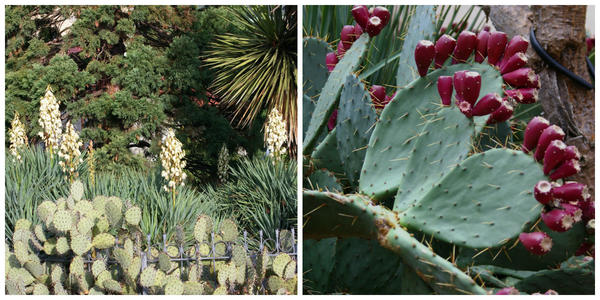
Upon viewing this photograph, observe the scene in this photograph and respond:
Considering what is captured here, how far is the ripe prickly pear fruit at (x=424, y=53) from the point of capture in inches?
46.0

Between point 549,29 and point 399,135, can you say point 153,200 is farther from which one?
point 549,29

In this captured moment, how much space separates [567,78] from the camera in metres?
1.59

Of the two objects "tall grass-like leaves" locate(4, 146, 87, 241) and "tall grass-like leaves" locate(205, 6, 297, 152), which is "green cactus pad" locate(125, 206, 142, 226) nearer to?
"tall grass-like leaves" locate(4, 146, 87, 241)

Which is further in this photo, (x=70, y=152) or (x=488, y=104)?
(x=70, y=152)

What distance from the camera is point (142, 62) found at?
2168 mm

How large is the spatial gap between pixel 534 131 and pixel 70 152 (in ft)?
6.07

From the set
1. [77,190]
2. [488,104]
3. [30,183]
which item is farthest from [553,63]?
[30,183]

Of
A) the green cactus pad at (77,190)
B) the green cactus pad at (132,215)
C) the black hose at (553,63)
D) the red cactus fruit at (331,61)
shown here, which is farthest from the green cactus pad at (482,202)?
the green cactus pad at (77,190)

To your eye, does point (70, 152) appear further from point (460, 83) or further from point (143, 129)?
point (460, 83)

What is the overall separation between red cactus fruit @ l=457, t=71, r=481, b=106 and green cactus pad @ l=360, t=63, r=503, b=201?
0.12 meters

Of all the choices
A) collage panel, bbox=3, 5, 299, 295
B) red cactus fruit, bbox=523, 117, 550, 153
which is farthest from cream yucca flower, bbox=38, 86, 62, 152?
red cactus fruit, bbox=523, 117, 550, 153

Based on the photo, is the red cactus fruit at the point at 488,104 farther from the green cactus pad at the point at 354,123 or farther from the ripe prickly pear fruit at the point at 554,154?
the green cactus pad at the point at 354,123

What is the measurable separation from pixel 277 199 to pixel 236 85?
26.7 inches

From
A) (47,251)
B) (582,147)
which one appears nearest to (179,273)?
(47,251)
